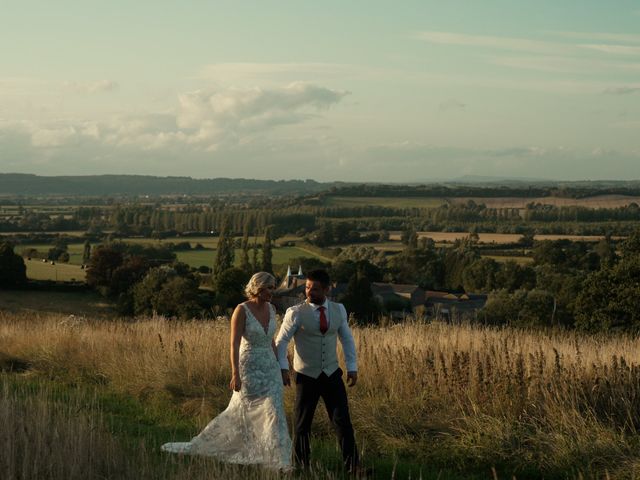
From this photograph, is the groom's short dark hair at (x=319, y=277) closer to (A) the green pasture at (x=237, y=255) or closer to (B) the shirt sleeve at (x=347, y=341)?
(B) the shirt sleeve at (x=347, y=341)

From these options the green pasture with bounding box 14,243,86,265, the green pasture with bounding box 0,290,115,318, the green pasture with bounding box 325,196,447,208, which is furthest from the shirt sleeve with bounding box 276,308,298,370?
the green pasture with bounding box 325,196,447,208

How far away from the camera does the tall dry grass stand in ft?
25.7

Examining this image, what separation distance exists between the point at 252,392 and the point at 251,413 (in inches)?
7.9

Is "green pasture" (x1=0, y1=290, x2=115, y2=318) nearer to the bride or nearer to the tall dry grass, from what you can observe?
the tall dry grass

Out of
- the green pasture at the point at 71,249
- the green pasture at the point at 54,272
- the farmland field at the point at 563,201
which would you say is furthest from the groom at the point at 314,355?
the farmland field at the point at 563,201

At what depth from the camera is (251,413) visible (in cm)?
770

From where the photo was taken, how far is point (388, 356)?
34.4ft

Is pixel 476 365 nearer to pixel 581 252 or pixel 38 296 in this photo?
pixel 38 296

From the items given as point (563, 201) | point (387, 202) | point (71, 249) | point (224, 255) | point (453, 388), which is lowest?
point (71, 249)

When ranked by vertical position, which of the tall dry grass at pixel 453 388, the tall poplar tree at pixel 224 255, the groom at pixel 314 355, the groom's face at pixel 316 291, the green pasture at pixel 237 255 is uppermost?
the groom's face at pixel 316 291

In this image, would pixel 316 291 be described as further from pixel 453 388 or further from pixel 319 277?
pixel 453 388

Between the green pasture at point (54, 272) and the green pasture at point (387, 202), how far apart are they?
278 ft

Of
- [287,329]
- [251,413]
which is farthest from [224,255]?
[287,329]

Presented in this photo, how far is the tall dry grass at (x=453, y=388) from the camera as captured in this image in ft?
25.7
